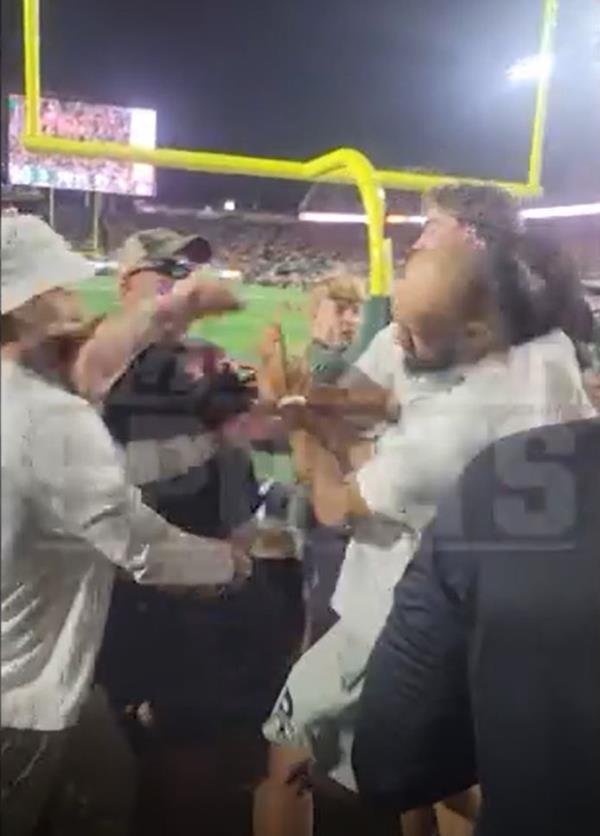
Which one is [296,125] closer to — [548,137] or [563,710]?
[548,137]

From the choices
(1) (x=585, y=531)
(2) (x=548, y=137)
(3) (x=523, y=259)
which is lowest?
(1) (x=585, y=531)

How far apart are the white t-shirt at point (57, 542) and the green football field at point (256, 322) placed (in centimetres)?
12

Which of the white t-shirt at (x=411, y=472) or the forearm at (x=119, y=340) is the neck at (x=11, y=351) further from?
the white t-shirt at (x=411, y=472)

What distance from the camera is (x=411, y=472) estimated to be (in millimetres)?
1143

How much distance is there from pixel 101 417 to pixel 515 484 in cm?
35

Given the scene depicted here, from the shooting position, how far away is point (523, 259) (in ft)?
3.81

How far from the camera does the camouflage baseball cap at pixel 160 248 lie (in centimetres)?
107

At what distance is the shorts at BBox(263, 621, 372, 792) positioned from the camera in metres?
1.13

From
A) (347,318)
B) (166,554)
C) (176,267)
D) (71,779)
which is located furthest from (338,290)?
(71,779)

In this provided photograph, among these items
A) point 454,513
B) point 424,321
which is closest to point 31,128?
point 424,321

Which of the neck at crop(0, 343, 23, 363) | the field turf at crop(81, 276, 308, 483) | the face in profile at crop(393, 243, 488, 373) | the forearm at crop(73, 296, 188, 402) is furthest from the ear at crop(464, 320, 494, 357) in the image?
the neck at crop(0, 343, 23, 363)

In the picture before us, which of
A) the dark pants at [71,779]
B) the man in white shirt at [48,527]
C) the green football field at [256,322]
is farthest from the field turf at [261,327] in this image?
the dark pants at [71,779]

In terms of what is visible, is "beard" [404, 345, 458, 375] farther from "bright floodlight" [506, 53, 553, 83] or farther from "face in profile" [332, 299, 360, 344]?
Result: "bright floodlight" [506, 53, 553, 83]

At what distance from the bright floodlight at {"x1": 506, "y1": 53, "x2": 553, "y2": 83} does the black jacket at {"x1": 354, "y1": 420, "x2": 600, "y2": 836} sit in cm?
31
